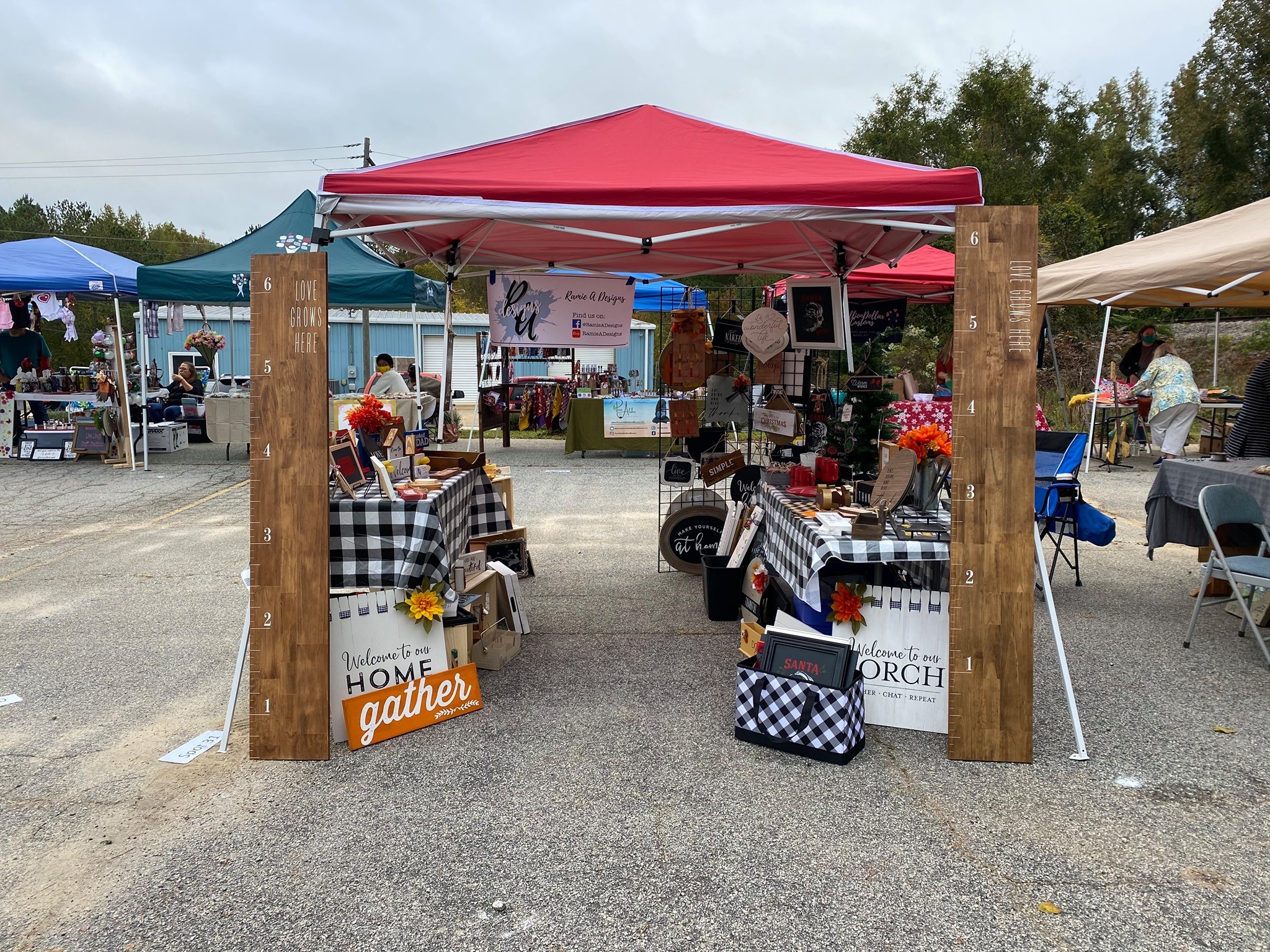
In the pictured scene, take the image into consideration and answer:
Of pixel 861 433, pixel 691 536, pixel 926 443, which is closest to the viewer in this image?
pixel 926 443

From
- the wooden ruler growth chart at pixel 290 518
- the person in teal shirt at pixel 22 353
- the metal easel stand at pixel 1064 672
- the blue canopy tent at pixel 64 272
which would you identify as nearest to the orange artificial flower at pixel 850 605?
the metal easel stand at pixel 1064 672

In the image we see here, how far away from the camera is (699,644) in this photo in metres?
5.05

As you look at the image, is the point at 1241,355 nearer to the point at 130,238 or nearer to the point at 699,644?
the point at 699,644

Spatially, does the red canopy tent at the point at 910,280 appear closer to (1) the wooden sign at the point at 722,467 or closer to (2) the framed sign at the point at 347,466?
(1) the wooden sign at the point at 722,467

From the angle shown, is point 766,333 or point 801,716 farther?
point 766,333

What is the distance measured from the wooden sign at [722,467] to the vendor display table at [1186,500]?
265 centimetres

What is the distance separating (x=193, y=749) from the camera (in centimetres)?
366

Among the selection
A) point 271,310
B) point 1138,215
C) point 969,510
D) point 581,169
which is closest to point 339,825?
point 271,310

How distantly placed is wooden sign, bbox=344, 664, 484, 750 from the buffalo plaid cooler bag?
3.98ft

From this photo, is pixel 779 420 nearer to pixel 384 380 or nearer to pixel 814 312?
pixel 814 312

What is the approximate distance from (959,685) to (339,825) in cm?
233

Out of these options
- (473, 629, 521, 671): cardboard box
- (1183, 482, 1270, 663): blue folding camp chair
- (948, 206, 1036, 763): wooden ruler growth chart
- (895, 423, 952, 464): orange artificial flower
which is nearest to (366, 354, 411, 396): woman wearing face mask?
(473, 629, 521, 671): cardboard box

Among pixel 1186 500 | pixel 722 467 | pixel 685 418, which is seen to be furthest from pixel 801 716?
pixel 1186 500

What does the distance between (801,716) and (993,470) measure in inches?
47.8
